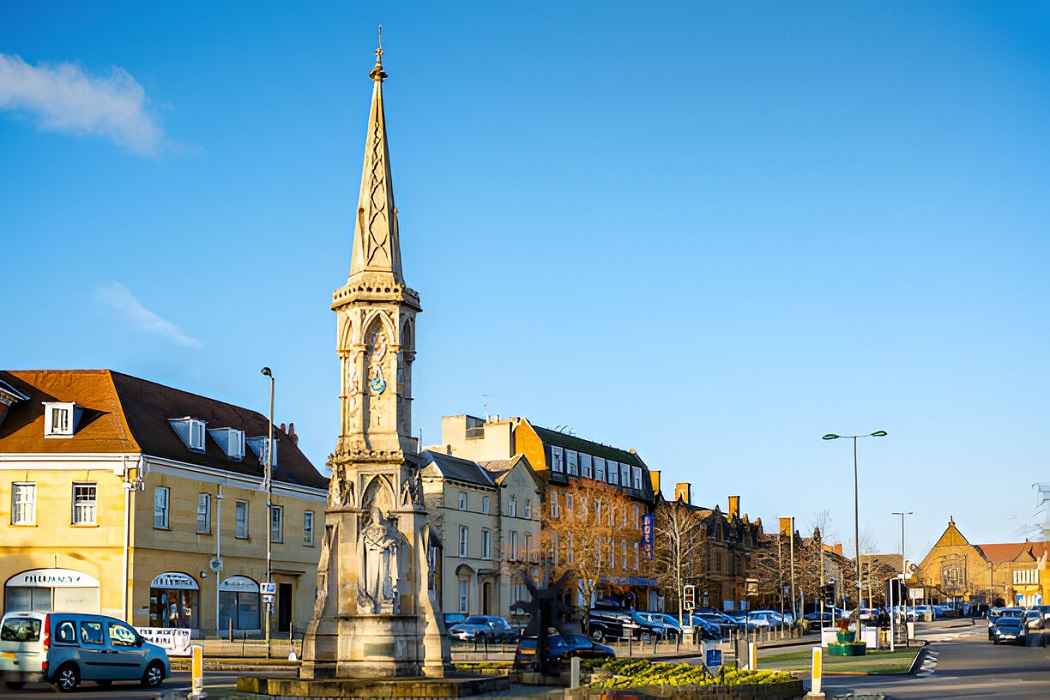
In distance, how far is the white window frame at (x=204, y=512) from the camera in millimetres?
54216

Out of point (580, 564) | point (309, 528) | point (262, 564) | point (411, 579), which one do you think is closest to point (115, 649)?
point (411, 579)

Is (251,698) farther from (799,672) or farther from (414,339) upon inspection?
(799,672)

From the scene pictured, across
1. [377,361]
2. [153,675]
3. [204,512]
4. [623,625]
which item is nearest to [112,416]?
[204,512]

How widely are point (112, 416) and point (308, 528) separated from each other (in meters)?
14.1

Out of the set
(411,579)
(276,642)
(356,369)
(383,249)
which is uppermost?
(383,249)

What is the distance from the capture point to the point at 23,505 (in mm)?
49875

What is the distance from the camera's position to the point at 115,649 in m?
29.3

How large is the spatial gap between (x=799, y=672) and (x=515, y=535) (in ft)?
155

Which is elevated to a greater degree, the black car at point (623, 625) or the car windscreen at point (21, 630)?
the car windscreen at point (21, 630)

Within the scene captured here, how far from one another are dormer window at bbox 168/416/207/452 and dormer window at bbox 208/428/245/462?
2.39 m

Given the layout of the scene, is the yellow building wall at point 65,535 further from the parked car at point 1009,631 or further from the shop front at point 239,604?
the parked car at point 1009,631

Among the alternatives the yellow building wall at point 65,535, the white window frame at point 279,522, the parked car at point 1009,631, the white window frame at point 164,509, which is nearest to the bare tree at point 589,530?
the white window frame at point 279,522

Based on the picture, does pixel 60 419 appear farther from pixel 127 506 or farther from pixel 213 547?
pixel 213 547

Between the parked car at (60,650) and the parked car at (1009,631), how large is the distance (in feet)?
153
